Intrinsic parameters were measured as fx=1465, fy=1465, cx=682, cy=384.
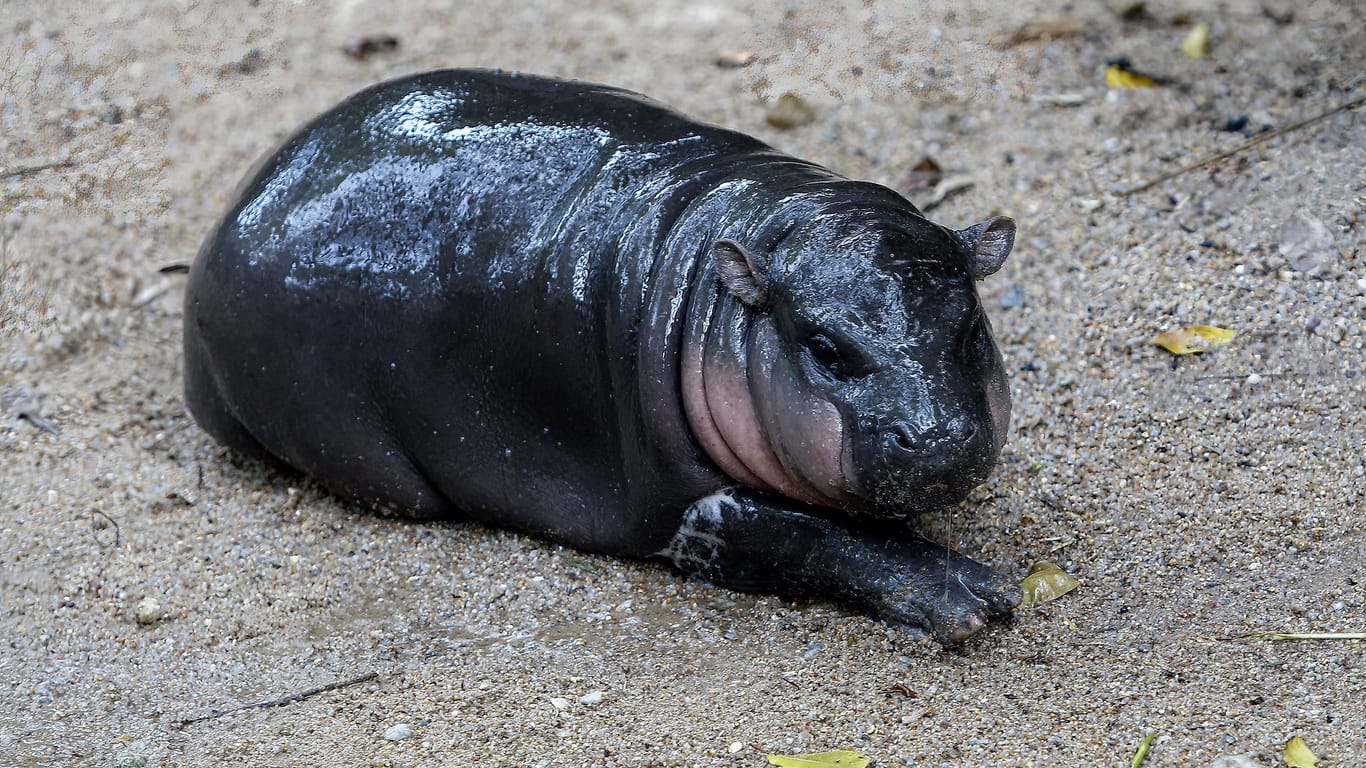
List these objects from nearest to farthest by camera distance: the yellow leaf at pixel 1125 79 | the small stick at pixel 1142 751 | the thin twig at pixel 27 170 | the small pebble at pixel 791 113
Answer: the small stick at pixel 1142 751 < the thin twig at pixel 27 170 < the yellow leaf at pixel 1125 79 < the small pebble at pixel 791 113

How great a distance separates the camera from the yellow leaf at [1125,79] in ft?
25.3

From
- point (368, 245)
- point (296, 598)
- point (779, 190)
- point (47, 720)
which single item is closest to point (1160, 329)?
point (779, 190)

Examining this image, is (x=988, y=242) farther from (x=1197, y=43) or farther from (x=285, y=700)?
(x=1197, y=43)

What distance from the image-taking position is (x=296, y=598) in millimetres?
5328

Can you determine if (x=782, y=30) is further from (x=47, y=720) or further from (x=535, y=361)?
(x=47, y=720)

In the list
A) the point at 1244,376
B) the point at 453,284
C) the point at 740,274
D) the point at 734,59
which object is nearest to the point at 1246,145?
the point at 1244,376

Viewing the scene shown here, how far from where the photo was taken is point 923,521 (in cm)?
521

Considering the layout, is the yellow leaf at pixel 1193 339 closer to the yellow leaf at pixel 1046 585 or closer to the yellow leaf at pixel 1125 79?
the yellow leaf at pixel 1046 585

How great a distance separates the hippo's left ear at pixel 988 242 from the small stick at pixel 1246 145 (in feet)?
7.53

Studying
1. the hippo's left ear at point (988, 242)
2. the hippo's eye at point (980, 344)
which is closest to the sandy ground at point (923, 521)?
the hippo's eye at point (980, 344)

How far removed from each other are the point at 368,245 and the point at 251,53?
457 cm

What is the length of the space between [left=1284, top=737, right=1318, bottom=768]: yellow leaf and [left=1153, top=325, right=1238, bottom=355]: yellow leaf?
230 cm

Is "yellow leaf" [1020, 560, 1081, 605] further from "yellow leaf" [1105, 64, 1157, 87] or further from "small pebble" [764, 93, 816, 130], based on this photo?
"small pebble" [764, 93, 816, 130]

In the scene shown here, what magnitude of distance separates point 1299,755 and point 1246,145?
12.5 feet
